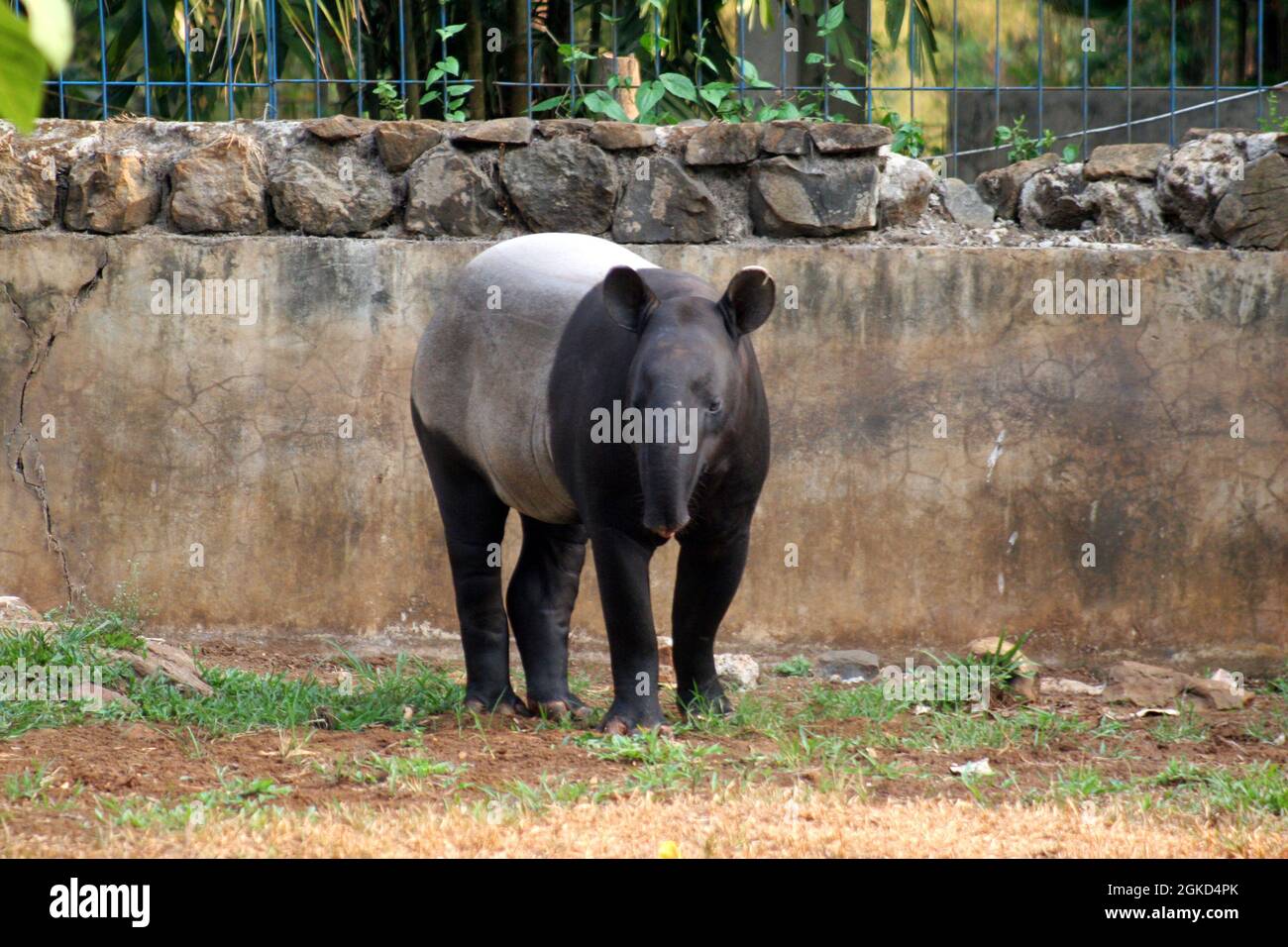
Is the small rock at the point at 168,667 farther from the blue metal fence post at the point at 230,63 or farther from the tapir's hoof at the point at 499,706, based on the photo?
the blue metal fence post at the point at 230,63

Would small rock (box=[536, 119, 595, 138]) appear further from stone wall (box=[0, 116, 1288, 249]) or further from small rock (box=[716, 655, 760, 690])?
small rock (box=[716, 655, 760, 690])

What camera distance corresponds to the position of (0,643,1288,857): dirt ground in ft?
12.1

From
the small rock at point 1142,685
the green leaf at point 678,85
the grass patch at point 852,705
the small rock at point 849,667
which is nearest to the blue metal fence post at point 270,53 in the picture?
the green leaf at point 678,85

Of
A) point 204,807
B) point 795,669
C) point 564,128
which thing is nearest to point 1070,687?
point 795,669

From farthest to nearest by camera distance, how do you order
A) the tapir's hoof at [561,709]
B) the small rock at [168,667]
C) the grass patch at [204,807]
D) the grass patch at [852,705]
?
the small rock at [168,667], the grass patch at [852,705], the tapir's hoof at [561,709], the grass patch at [204,807]

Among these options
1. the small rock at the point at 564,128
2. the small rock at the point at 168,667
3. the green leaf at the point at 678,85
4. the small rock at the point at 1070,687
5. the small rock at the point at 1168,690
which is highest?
the green leaf at the point at 678,85

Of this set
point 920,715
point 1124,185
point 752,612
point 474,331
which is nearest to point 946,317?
point 1124,185

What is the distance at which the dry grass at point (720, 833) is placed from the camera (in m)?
3.61

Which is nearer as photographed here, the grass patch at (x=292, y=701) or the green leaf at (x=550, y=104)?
the grass patch at (x=292, y=701)

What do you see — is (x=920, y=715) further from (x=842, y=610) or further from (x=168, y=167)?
(x=168, y=167)

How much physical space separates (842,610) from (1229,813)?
2825mm

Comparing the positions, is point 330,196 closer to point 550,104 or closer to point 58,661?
point 550,104

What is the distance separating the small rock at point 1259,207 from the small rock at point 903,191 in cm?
138

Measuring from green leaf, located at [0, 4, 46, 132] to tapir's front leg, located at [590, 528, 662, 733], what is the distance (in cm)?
391
